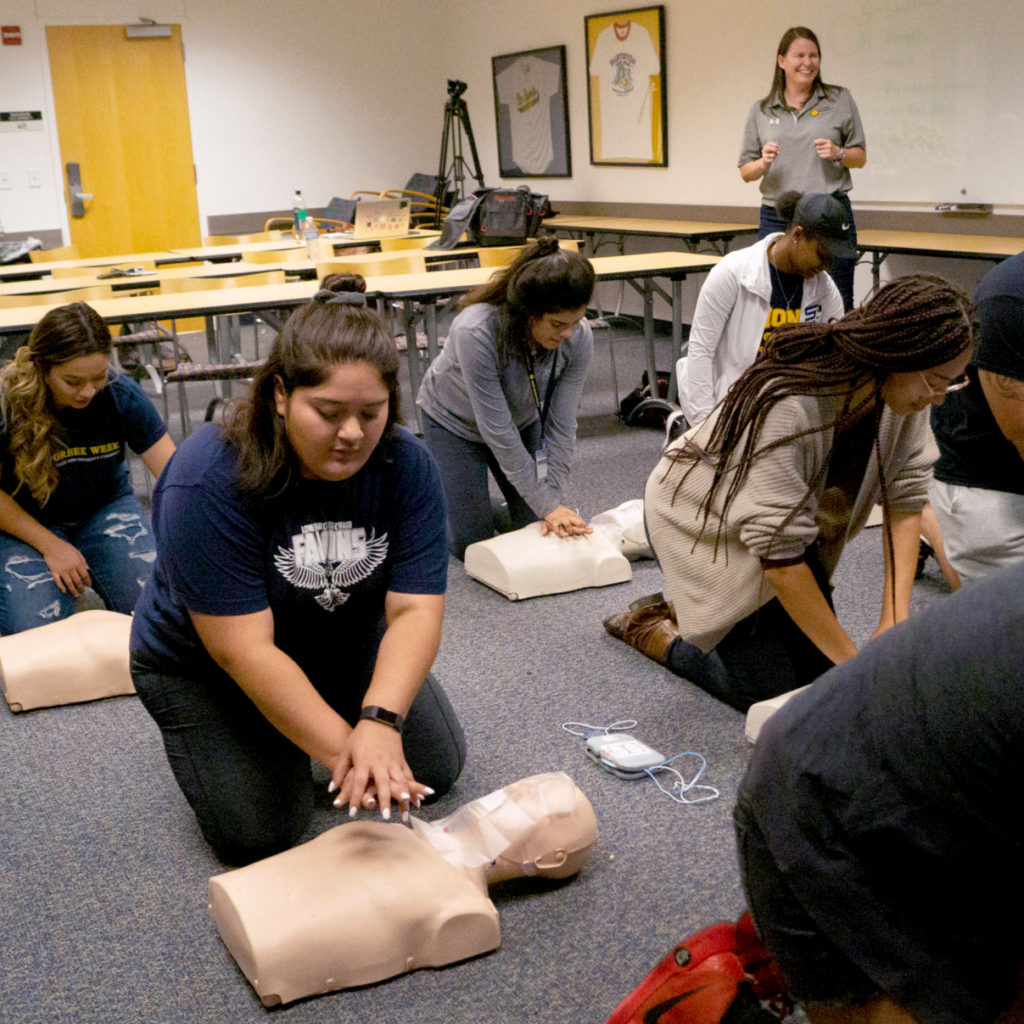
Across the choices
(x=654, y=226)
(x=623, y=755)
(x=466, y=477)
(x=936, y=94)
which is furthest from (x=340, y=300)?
(x=654, y=226)

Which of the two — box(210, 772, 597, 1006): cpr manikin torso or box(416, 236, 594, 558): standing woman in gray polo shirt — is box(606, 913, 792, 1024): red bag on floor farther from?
box(416, 236, 594, 558): standing woman in gray polo shirt

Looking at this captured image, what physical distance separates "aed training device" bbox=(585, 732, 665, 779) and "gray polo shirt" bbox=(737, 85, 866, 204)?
11.7 ft

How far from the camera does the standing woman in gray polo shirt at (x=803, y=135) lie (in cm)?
506

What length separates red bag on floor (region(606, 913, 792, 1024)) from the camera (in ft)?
4.42

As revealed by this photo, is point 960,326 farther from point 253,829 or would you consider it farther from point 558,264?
point 253,829

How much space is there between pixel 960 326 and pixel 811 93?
3.71 meters

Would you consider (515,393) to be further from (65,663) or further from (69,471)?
(65,663)

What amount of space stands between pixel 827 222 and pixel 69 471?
203cm

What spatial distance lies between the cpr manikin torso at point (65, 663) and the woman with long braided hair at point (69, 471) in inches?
7.6

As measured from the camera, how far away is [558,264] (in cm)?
288

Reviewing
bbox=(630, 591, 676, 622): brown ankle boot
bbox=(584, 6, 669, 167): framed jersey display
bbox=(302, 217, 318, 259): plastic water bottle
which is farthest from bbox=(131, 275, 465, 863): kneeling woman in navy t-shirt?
bbox=(584, 6, 669, 167): framed jersey display

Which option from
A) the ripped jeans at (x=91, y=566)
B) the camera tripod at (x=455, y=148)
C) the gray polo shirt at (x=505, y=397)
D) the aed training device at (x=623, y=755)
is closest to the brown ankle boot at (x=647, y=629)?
the aed training device at (x=623, y=755)

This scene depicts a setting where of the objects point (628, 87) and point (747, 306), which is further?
point (628, 87)

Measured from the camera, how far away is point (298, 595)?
1886mm
